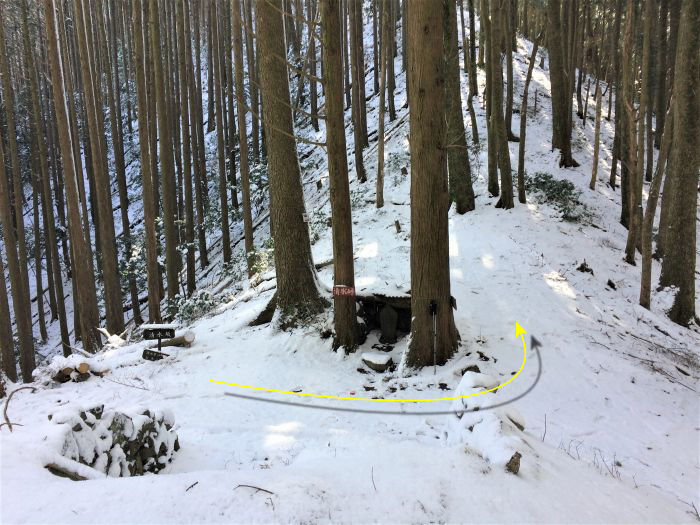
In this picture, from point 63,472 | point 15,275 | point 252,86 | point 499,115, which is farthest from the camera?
point 252,86

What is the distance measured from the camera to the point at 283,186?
7.75m

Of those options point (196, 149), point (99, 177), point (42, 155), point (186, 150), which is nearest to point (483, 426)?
point (99, 177)

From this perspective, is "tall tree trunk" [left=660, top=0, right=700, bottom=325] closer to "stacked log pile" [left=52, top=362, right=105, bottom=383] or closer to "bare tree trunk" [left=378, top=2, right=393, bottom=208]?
"bare tree trunk" [left=378, top=2, right=393, bottom=208]

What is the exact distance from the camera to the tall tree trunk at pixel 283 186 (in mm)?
7500

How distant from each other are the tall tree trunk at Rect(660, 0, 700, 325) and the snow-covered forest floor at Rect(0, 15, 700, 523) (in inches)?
17.6

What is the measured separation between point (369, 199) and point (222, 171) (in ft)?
18.2

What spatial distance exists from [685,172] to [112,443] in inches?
413

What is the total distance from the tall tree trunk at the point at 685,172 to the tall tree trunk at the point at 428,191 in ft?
18.6


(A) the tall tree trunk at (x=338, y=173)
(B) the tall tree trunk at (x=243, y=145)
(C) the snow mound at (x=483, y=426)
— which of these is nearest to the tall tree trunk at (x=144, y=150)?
(B) the tall tree trunk at (x=243, y=145)

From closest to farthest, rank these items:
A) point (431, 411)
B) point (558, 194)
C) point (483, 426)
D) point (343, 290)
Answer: point (483, 426), point (431, 411), point (343, 290), point (558, 194)

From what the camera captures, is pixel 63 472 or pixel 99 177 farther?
pixel 99 177

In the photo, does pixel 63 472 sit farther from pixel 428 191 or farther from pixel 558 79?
pixel 558 79

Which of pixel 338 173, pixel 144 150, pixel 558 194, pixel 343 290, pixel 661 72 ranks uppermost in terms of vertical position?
pixel 661 72

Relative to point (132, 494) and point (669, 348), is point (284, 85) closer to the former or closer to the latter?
point (132, 494)
